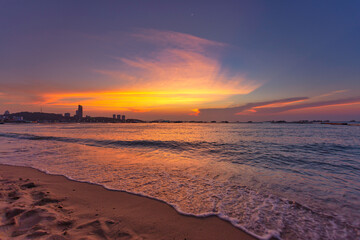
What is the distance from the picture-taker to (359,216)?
434 cm

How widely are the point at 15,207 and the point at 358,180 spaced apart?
12431mm

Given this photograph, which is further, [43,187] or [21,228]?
[43,187]

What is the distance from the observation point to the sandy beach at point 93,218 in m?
3.14

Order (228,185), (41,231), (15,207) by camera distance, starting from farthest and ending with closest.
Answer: (228,185)
(15,207)
(41,231)

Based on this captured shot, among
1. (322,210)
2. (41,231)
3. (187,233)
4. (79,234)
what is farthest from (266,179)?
(41,231)

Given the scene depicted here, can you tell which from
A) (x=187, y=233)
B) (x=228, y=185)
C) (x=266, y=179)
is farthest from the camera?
(x=266, y=179)

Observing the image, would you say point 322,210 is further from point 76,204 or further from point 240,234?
point 76,204

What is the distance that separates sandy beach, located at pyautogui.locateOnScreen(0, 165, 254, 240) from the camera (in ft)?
10.3

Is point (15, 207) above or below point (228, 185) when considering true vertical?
above

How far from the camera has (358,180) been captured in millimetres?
7289

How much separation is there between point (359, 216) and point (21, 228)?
794 cm

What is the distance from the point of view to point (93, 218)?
147 inches

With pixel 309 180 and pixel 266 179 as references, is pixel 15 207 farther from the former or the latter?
pixel 309 180

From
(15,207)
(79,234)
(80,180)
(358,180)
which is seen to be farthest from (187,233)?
(358,180)
